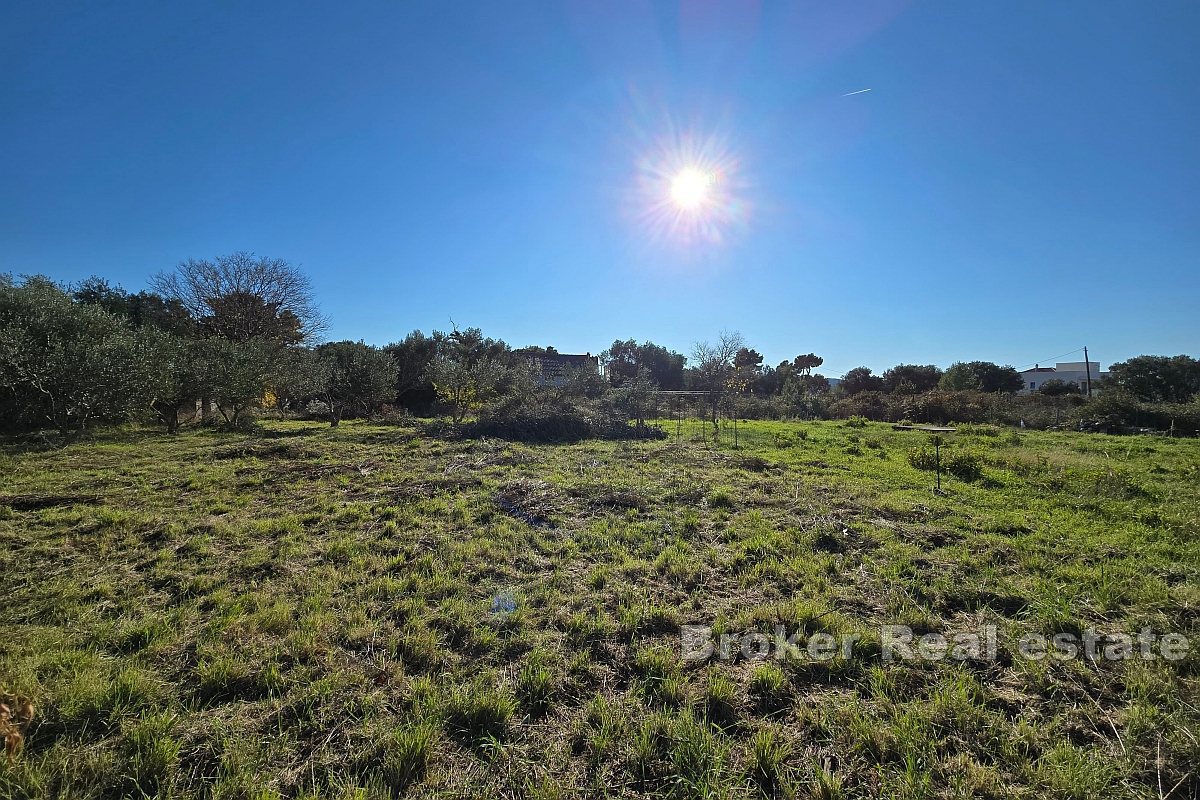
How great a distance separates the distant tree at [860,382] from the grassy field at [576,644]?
40201 mm

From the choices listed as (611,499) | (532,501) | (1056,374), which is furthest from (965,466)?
(1056,374)

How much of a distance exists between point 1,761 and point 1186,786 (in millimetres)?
5244

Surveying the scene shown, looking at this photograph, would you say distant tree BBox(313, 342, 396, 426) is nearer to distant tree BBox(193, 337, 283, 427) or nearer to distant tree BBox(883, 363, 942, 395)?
distant tree BBox(193, 337, 283, 427)

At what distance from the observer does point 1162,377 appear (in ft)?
101

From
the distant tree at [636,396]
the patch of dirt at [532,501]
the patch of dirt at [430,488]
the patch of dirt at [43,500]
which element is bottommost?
the patch of dirt at [532,501]

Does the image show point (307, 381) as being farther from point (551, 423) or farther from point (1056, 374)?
point (1056, 374)

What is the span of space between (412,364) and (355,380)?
10401 millimetres

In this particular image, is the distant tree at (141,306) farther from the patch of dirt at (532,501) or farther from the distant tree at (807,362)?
the distant tree at (807,362)

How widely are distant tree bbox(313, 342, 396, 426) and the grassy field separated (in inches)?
524

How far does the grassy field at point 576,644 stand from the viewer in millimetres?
2037

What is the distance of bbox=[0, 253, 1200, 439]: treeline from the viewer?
12.3 m

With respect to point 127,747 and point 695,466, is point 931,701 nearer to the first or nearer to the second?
point 127,747

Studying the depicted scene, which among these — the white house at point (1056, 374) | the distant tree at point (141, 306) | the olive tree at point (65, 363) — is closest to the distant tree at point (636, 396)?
the olive tree at point (65, 363)

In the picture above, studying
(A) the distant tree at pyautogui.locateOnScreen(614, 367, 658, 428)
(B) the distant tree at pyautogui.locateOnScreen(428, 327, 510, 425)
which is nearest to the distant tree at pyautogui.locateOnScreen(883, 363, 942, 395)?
(A) the distant tree at pyautogui.locateOnScreen(614, 367, 658, 428)
